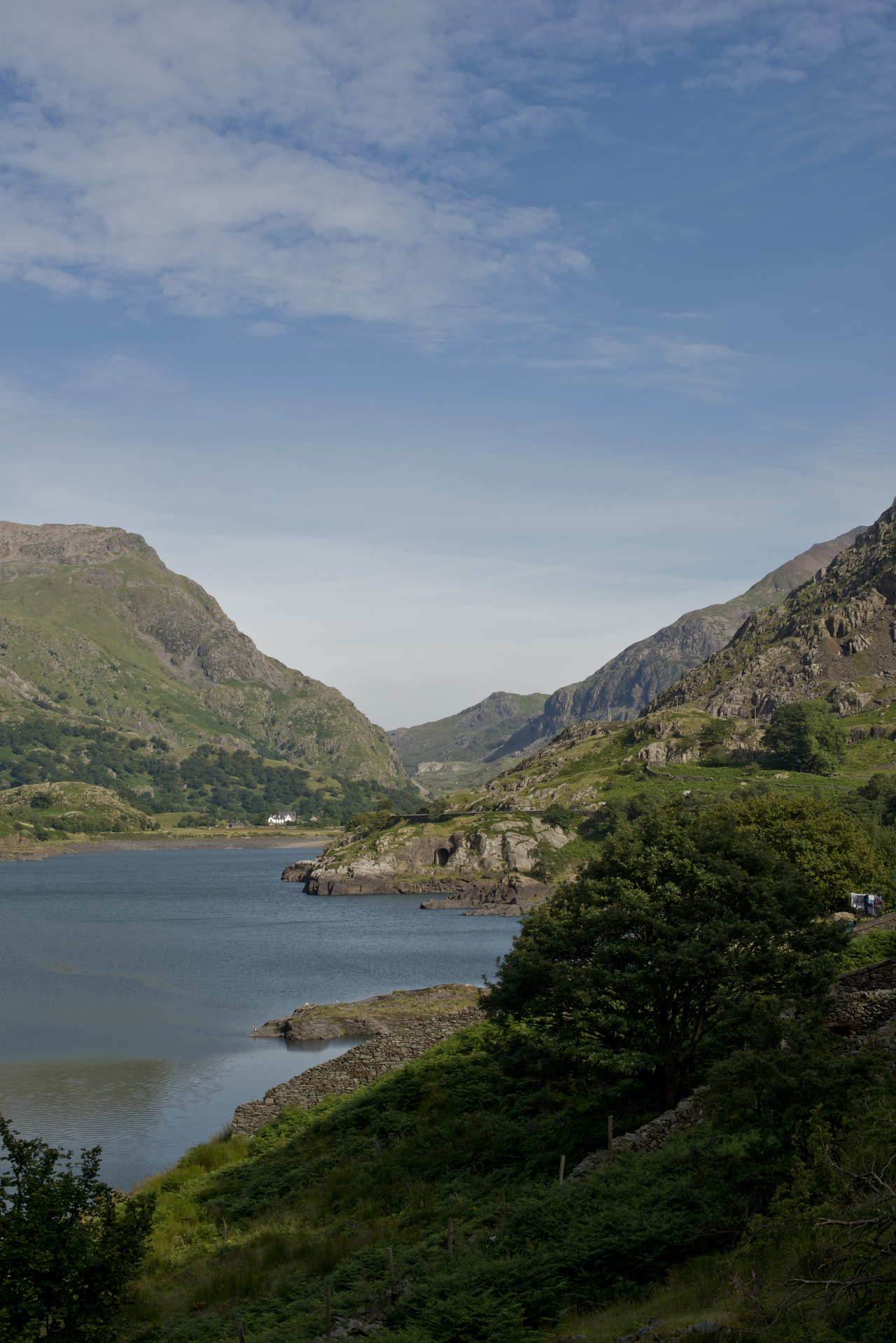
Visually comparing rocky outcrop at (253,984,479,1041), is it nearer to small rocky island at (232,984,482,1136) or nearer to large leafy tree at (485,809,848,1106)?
small rocky island at (232,984,482,1136)

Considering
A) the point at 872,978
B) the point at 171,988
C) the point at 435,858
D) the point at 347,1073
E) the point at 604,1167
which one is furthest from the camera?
the point at 435,858

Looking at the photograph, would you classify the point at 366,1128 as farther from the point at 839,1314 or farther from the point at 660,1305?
the point at 839,1314

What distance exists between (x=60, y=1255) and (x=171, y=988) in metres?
77.6

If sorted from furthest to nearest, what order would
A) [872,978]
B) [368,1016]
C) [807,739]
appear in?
[807,739] < [368,1016] < [872,978]

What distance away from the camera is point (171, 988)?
292ft

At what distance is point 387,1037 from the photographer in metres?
49.1

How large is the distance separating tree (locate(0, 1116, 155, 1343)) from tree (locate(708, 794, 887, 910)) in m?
42.9

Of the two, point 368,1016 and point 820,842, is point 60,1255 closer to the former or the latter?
point 368,1016

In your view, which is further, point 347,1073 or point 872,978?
point 347,1073

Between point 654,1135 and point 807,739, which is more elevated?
point 807,739

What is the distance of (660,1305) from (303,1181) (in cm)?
2118

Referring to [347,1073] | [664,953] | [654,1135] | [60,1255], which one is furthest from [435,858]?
[60,1255]

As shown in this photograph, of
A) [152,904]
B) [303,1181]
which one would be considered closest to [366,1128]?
[303,1181]

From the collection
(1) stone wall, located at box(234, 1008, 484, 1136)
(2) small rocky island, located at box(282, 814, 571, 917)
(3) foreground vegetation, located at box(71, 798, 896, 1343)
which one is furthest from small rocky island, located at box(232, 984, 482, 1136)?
(2) small rocky island, located at box(282, 814, 571, 917)
